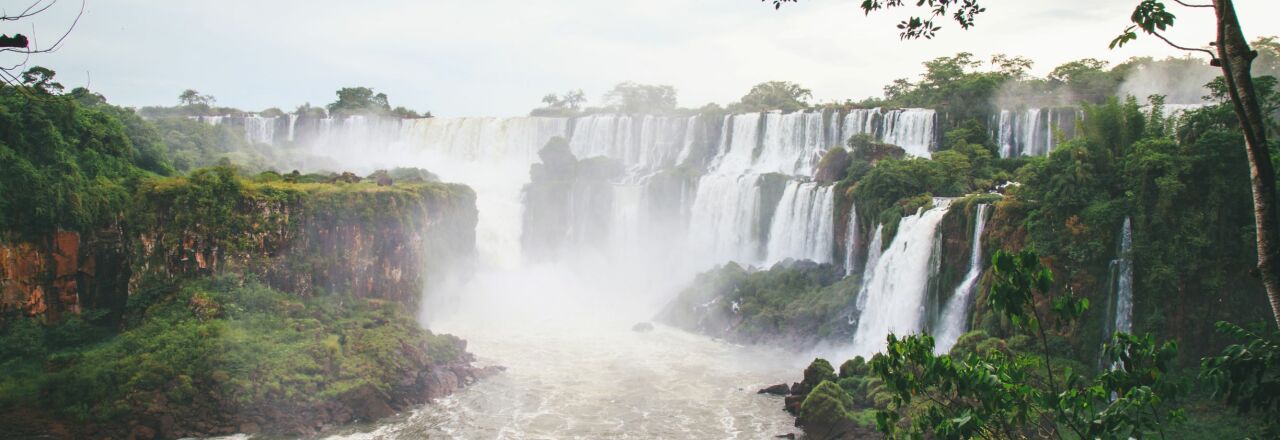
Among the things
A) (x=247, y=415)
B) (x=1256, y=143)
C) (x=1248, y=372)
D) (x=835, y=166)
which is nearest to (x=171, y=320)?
(x=247, y=415)

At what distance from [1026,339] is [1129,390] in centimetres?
1431

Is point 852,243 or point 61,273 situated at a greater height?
point 852,243

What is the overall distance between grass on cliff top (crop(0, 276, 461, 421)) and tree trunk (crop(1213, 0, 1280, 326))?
60.8ft

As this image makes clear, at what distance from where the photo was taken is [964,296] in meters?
20.5

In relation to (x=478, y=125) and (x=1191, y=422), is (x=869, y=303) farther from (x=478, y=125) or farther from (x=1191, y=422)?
(x=478, y=125)

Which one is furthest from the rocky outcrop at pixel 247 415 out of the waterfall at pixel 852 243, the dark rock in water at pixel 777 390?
the waterfall at pixel 852 243

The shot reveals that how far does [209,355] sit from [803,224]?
20.9 m

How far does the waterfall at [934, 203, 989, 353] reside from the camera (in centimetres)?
2034

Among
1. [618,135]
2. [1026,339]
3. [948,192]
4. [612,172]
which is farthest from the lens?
[618,135]

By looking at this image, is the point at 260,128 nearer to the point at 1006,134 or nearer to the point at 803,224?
the point at 803,224

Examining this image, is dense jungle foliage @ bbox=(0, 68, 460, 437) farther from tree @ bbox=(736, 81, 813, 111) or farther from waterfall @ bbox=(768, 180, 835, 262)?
tree @ bbox=(736, 81, 813, 111)

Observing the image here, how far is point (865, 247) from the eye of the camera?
27938mm

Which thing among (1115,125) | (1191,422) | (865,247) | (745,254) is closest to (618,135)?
(745,254)

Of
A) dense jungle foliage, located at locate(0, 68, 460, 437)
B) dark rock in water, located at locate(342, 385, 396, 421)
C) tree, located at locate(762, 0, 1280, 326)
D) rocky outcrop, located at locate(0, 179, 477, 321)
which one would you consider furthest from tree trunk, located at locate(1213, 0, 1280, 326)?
rocky outcrop, located at locate(0, 179, 477, 321)
